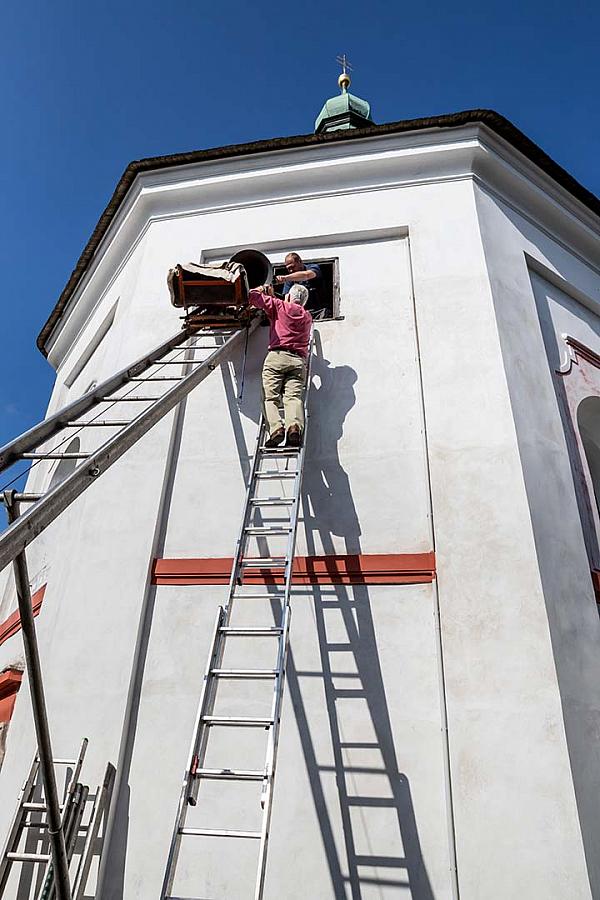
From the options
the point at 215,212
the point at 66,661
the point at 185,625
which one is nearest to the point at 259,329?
the point at 215,212

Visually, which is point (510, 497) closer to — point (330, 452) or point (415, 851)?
point (330, 452)

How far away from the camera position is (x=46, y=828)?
4320mm

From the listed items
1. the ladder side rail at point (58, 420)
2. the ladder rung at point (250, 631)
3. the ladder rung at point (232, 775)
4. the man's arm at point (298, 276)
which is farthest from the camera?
the man's arm at point (298, 276)

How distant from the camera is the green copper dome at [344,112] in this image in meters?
15.4

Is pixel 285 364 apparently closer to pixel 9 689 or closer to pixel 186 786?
pixel 186 786

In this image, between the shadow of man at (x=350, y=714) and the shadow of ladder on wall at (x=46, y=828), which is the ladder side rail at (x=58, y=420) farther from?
the shadow of ladder on wall at (x=46, y=828)

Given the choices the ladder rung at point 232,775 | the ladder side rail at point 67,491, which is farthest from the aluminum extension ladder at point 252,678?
the ladder side rail at point 67,491

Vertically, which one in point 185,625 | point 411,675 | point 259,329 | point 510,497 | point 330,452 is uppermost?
point 259,329

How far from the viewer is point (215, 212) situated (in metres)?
7.83

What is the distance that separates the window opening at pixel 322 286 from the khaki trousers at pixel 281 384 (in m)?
1.35

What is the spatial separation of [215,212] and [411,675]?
5786 mm

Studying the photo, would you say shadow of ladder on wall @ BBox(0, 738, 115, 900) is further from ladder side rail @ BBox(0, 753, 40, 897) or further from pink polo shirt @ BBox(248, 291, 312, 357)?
pink polo shirt @ BBox(248, 291, 312, 357)

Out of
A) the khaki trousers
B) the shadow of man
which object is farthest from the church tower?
the khaki trousers

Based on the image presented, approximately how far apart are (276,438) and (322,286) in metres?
2.49
